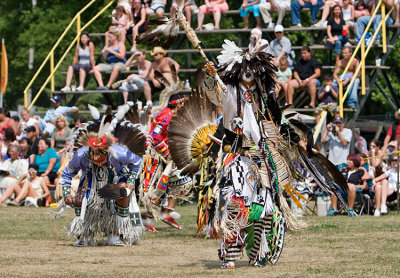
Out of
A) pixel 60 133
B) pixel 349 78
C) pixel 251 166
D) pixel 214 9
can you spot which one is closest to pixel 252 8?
pixel 214 9

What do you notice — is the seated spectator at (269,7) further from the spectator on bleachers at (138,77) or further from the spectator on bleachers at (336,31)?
the spectator on bleachers at (138,77)

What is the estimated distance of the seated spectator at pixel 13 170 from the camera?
48.9 feet

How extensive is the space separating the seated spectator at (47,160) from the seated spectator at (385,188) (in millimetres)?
5517

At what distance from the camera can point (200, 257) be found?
26.1 ft

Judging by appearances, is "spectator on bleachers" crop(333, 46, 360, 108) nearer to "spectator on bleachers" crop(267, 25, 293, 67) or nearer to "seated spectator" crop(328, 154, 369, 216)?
"spectator on bleachers" crop(267, 25, 293, 67)

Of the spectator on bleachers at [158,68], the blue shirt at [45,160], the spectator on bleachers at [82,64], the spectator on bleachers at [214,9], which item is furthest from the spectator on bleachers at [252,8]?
the blue shirt at [45,160]

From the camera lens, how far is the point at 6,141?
51.6ft

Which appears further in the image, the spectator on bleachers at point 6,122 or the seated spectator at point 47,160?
the spectator on bleachers at point 6,122

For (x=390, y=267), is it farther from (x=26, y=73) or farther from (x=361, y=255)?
(x=26, y=73)

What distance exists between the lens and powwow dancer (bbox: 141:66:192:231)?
10422 millimetres

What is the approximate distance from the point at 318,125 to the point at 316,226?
3.92 meters

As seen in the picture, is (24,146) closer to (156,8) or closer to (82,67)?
(82,67)

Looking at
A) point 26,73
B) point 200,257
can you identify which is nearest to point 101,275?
point 200,257

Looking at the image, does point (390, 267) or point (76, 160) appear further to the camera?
point (76, 160)
